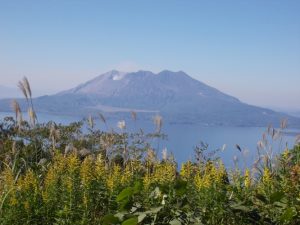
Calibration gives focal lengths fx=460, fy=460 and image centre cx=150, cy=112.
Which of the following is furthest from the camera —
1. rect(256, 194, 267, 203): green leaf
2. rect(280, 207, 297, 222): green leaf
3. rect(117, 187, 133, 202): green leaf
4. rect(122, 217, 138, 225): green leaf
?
rect(256, 194, 267, 203): green leaf

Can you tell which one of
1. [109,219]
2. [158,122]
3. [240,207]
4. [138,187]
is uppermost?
[158,122]

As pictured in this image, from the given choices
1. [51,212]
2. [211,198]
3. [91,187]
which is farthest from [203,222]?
[51,212]

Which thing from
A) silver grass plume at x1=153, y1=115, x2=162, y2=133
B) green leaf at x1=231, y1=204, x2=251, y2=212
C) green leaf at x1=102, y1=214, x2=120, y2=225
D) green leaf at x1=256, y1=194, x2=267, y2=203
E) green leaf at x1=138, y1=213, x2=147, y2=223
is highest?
silver grass plume at x1=153, y1=115, x2=162, y2=133

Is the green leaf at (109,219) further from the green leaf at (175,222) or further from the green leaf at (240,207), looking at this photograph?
the green leaf at (240,207)

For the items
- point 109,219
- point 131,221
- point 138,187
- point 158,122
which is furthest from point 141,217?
point 158,122

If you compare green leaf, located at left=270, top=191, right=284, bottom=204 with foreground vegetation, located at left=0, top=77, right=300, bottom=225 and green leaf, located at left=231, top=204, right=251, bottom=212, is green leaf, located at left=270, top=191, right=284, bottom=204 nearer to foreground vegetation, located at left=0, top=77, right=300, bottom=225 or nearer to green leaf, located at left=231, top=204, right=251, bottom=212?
foreground vegetation, located at left=0, top=77, right=300, bottom=225

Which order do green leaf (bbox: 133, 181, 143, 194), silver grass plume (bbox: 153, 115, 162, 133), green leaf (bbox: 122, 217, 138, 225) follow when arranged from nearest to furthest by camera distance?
green leaf (bbox: 122, 217, 138, 225), green leaf (bbox: 133, 181, 143, 194), silver grass plume (bbox: 153, 115, 162, 133)

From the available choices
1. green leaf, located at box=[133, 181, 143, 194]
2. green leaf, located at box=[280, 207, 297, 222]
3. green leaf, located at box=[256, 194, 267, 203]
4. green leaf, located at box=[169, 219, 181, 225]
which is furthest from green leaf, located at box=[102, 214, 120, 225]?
green leaf, located at box=[280, 207, 297, 222]

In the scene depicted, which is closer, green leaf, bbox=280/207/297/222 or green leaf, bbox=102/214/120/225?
green leaf, bbox=102/214/120/225

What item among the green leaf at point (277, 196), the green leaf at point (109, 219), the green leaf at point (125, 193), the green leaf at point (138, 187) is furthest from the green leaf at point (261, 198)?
the green leaf at point (109, 219)

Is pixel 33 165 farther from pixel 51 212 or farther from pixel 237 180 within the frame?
pixel 237 180

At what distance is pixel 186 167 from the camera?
4641 mm

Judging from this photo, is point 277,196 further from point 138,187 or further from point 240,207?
point 138,187

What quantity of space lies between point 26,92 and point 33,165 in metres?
1.32
